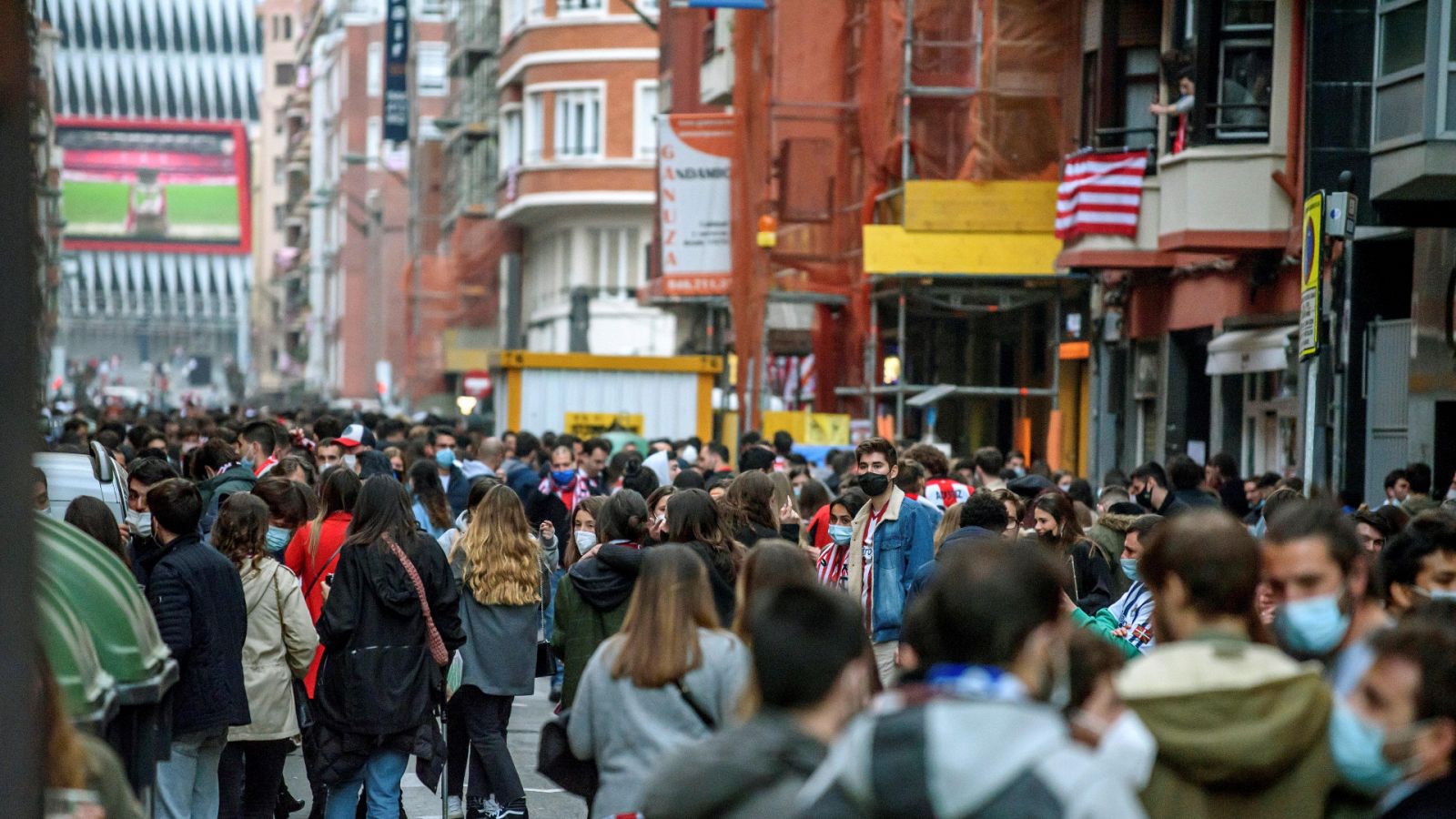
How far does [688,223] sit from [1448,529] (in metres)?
27.2

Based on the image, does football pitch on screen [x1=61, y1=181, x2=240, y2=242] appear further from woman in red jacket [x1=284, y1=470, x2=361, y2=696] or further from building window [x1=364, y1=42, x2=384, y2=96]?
woman in red jacket [x1=284, y1=470, x2=361, y2=696]

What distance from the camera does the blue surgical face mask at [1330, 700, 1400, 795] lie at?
14.8ft

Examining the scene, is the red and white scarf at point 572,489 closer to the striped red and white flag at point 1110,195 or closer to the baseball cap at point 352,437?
the baseball cap at point 352,437

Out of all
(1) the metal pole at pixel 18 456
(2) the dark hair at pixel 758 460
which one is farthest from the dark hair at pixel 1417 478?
(1) the metal pole at pixel 18 456

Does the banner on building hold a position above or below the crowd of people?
above

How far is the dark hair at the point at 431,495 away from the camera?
43.6 ft

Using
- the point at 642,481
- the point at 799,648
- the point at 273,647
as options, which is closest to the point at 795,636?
the point at 799,648

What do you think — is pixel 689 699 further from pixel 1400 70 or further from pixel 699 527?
pixel 1400 70

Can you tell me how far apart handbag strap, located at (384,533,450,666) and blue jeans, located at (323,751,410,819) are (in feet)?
1.59

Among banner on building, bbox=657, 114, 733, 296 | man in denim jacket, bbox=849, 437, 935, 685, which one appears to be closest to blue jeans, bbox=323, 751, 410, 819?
man in denim jacket, bbox=849, 437, 935, 685

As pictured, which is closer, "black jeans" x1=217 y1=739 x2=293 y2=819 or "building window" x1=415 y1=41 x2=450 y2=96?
"black jeans" x1=217 y1=739 x2=293 y2=819

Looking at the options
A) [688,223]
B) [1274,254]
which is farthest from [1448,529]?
[688,223]

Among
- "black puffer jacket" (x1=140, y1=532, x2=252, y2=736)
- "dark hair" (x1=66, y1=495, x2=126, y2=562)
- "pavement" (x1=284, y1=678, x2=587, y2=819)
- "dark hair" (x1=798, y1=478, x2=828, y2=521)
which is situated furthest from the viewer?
"dark hair" (x1=798, y1=478, x2=828, y2=521)

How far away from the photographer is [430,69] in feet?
301
